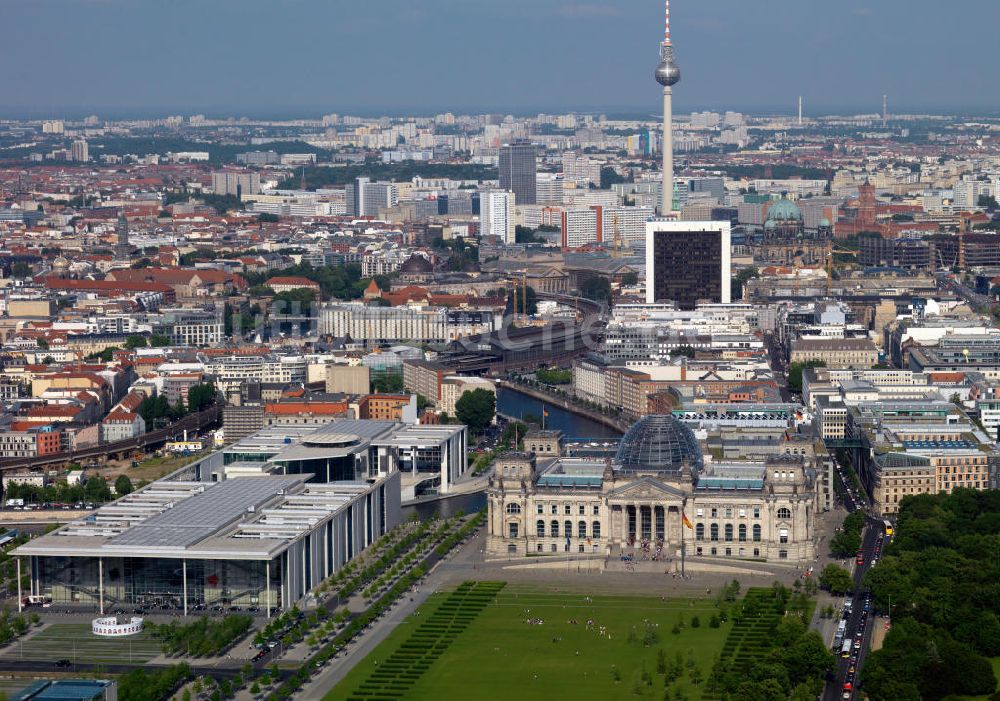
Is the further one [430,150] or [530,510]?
[430,150]

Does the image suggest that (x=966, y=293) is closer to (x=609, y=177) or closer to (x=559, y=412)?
(x=559, y=412)

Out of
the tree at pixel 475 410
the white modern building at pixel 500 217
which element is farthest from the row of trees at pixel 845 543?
the white modern building at pixel 500 217

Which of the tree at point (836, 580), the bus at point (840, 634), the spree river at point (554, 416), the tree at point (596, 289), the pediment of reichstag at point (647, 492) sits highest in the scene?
the tree at point (596, 289)

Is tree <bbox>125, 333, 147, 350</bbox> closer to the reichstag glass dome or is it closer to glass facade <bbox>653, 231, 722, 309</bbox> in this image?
glass facade <bbox>653, 231, 722, 309</bbox>

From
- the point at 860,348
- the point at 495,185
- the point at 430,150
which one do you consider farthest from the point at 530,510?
the point at 430,150

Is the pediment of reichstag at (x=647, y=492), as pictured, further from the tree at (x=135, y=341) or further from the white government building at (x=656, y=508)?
the tree at (x=135, y=341)

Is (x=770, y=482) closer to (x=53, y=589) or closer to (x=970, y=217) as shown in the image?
(x=53, y=589)
